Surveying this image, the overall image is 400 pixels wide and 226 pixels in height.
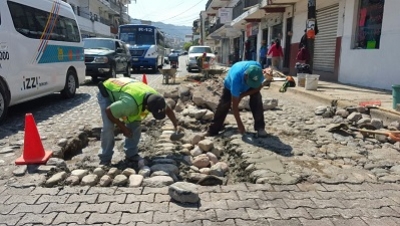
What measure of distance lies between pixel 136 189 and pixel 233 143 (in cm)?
191

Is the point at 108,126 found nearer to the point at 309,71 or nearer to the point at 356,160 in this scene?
the point at 356,160

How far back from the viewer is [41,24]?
7051mm

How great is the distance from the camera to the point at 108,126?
3873 millimetres

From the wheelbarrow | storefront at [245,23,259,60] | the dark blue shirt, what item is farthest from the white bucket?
storefront at [245,23,259,60]

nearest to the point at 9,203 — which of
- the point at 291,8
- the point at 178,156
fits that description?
the point at 178,156

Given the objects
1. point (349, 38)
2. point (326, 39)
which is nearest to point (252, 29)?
point (326, 39)

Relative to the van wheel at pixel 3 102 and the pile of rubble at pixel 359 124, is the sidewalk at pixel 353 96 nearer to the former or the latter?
the pile of rubble at pixel 359 124

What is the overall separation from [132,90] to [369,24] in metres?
8.42

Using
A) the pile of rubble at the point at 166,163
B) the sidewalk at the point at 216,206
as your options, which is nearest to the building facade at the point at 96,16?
the pile of rubble at the point at 166,163

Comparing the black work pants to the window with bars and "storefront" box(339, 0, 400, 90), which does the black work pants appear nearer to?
"storefront" box(339, 0, 400, 90)

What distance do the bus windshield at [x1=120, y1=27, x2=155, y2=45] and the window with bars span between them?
1205 cm

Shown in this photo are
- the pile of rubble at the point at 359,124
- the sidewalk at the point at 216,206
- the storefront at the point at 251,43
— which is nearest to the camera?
the sidewalk at the point at 216,206

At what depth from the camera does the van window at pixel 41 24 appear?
6121mm

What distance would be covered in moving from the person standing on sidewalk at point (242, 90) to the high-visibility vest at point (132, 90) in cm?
140
